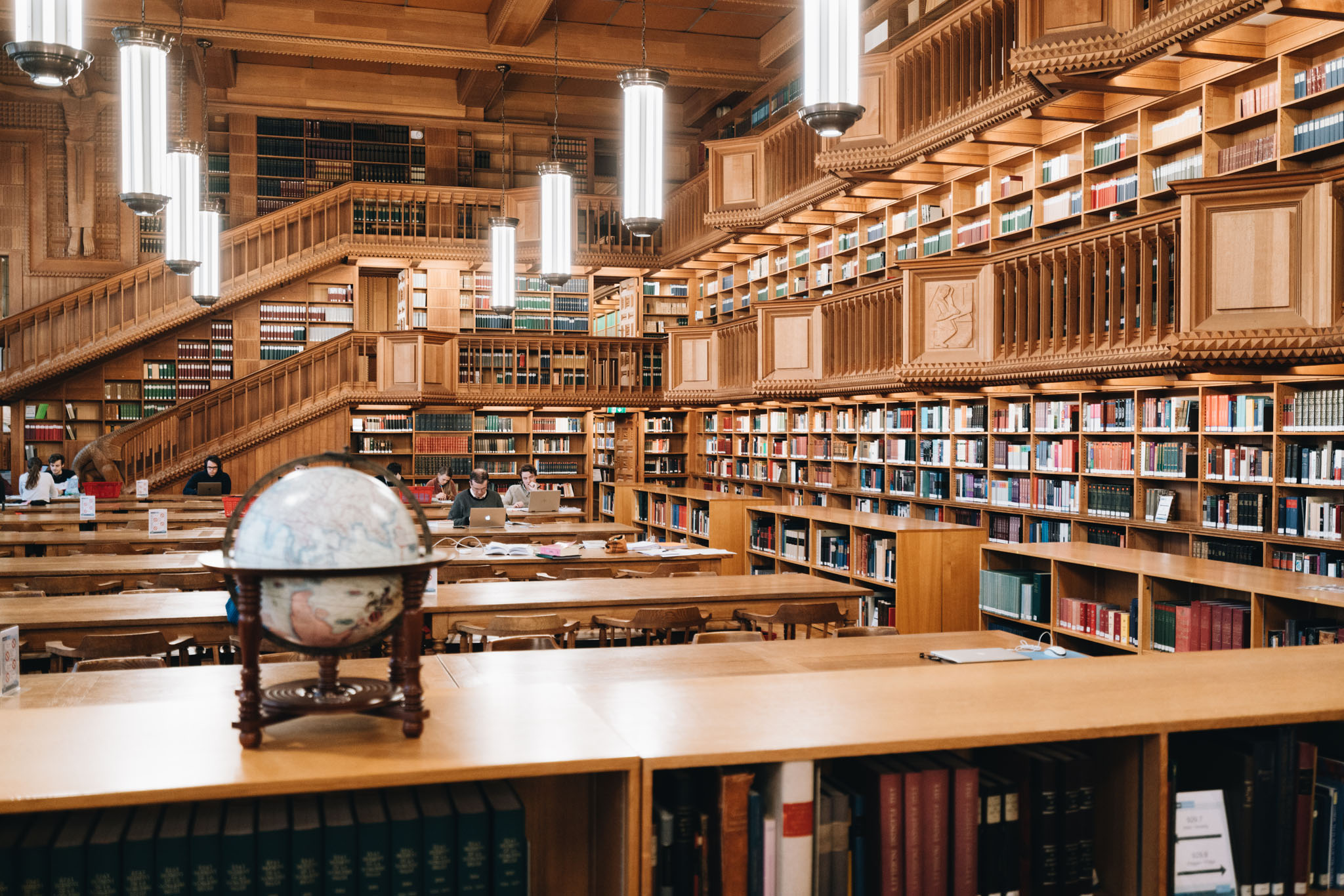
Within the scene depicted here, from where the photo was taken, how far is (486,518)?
8602mm

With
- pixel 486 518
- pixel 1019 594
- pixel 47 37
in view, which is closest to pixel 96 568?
pixel 486 518

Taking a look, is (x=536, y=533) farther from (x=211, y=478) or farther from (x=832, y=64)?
(x=211, y=478)

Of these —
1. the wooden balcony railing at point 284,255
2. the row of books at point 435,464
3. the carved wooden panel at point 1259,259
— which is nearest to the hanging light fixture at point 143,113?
the carved wooden panel at point 1259,259

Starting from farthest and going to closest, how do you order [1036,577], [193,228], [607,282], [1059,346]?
[607,282], [193,228], [1059,346], [1036,577]

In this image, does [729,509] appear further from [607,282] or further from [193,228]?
[607,282]

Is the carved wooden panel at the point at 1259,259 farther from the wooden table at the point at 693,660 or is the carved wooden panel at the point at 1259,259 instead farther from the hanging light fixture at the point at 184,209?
the hanging light fixture at the point at 184,209

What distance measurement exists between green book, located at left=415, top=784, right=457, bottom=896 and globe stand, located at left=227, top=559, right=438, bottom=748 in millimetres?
140

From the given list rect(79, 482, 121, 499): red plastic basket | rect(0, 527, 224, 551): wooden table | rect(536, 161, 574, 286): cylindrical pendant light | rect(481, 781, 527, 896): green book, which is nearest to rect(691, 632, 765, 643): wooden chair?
rect(481, 781, 527, 896): green book

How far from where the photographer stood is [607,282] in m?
16.9

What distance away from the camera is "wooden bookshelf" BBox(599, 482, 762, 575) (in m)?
10.3

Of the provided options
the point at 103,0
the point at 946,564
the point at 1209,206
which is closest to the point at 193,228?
the point at 103,0

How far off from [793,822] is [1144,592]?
14.2 ft

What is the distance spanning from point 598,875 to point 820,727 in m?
0.47

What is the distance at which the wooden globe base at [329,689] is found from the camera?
168 centimetres
